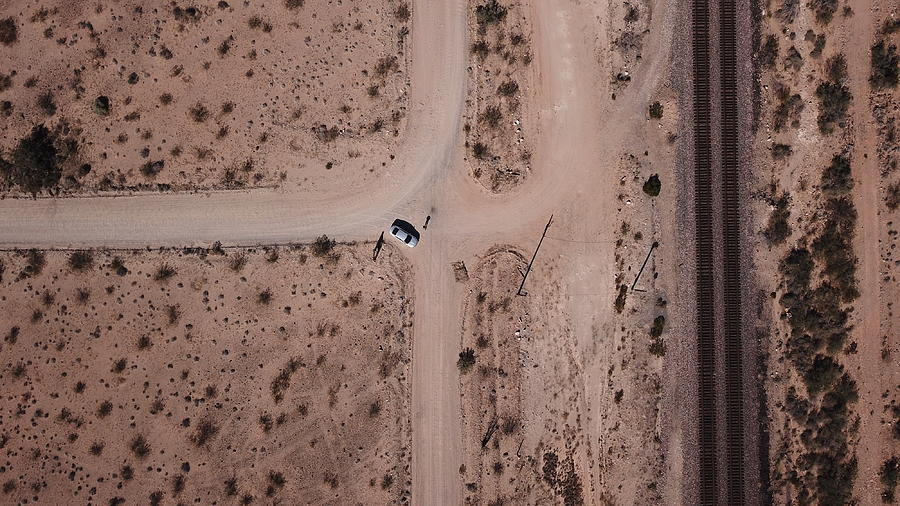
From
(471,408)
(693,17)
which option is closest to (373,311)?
Answer: (471,408)

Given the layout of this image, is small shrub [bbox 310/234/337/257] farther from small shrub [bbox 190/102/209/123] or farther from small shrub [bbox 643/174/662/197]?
small shrub [bbox 643/174/662/197]

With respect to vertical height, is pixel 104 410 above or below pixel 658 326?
below

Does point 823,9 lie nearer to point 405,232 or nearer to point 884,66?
point 884,66

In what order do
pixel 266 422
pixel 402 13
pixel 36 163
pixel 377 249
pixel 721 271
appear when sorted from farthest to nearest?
1. pixel 402 13
2. pixel 721 271
3. pixel 377 249
4. pixel 266 422
5. pixel 36 163

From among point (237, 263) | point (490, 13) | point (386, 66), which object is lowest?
point (237, 263)

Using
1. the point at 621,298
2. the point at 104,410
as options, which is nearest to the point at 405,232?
the point at 621,298

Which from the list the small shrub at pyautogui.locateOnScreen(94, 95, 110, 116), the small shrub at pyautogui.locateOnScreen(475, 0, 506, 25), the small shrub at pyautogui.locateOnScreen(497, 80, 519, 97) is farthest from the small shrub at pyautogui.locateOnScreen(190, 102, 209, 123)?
the small shrub at pyautogui.locateOnScreen(497, 80, 519, 97)
